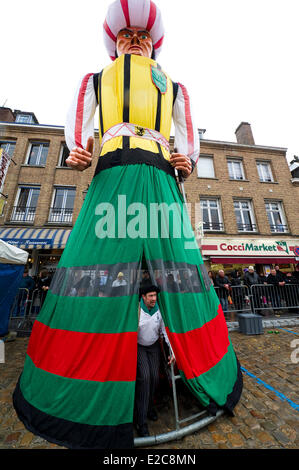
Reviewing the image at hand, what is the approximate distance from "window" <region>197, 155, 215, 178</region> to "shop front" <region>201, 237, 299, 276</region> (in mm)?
4550

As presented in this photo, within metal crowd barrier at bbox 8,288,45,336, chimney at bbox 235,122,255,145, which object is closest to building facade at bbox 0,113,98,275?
metal crowd barrier at bbox 8,288,45,336

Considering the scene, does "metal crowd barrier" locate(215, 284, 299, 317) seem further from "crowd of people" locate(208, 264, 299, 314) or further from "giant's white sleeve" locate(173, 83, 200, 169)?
"giant's white sleeve" locate(173, 83, 200, 169)

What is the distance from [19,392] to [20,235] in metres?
9.90

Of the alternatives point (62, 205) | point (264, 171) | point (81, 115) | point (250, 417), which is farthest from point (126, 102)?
point (264, 171)

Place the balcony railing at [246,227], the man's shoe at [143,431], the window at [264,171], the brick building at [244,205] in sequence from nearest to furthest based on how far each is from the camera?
the man's shoe at [143,431] → the brick building at [244,205] → the balcony railing at [246,227] → the window at [264,171]

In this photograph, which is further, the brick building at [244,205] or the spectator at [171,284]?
the brick building at [244,205]

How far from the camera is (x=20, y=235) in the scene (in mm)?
10320

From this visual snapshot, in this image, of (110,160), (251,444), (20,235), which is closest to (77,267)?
(110,160)

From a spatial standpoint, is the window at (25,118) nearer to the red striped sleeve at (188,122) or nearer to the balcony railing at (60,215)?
the balcony railing at (60,215)

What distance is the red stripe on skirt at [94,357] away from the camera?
5.66 ft

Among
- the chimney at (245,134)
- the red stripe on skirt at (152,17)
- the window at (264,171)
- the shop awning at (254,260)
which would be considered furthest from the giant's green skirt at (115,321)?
the chimney at (245,134)

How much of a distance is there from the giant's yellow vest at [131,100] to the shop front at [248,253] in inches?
397

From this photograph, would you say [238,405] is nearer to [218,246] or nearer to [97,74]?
[97,74]

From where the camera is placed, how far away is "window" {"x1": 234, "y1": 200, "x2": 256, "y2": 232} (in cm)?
1298
